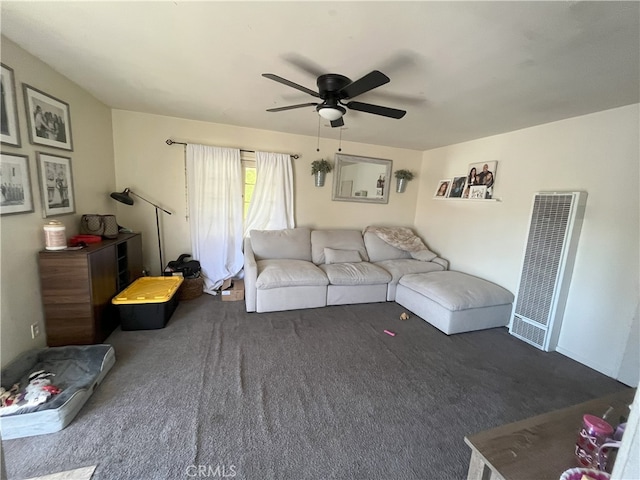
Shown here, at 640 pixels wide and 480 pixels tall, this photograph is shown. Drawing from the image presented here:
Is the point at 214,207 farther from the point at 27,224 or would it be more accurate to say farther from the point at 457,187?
the point at 457,187

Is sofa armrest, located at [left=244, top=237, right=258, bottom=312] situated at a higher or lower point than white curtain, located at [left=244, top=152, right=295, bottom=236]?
lower

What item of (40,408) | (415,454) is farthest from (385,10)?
(40,408)

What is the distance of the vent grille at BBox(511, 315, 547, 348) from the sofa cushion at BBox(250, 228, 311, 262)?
2.56 m

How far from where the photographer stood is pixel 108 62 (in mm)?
2000

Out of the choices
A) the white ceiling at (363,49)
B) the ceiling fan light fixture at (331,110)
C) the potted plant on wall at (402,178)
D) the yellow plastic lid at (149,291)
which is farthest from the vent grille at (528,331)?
the yellow plastic lid at (149,291)

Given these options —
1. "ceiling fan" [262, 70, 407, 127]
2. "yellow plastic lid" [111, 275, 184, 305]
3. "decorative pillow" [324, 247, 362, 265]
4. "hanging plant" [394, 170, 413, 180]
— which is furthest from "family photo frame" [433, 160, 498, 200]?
"yellow plastic lid" [111, 275, 184, 305]

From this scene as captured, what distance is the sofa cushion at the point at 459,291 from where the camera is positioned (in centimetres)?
275

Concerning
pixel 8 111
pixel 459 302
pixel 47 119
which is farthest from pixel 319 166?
pixel 8 111

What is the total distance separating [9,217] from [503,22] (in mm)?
3222

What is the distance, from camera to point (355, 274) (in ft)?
11.0

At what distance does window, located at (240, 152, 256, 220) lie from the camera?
378 cm

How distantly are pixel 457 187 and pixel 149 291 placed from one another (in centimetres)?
414

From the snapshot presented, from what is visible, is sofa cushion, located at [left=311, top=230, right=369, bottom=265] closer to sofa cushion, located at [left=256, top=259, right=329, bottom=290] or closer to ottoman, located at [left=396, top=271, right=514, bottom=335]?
sofa cushion, located at [left=256, top=259, right=329, bottom=290]

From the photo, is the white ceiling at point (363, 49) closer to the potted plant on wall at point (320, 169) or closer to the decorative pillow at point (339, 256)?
the potted plant on wall at point (320, 169)
